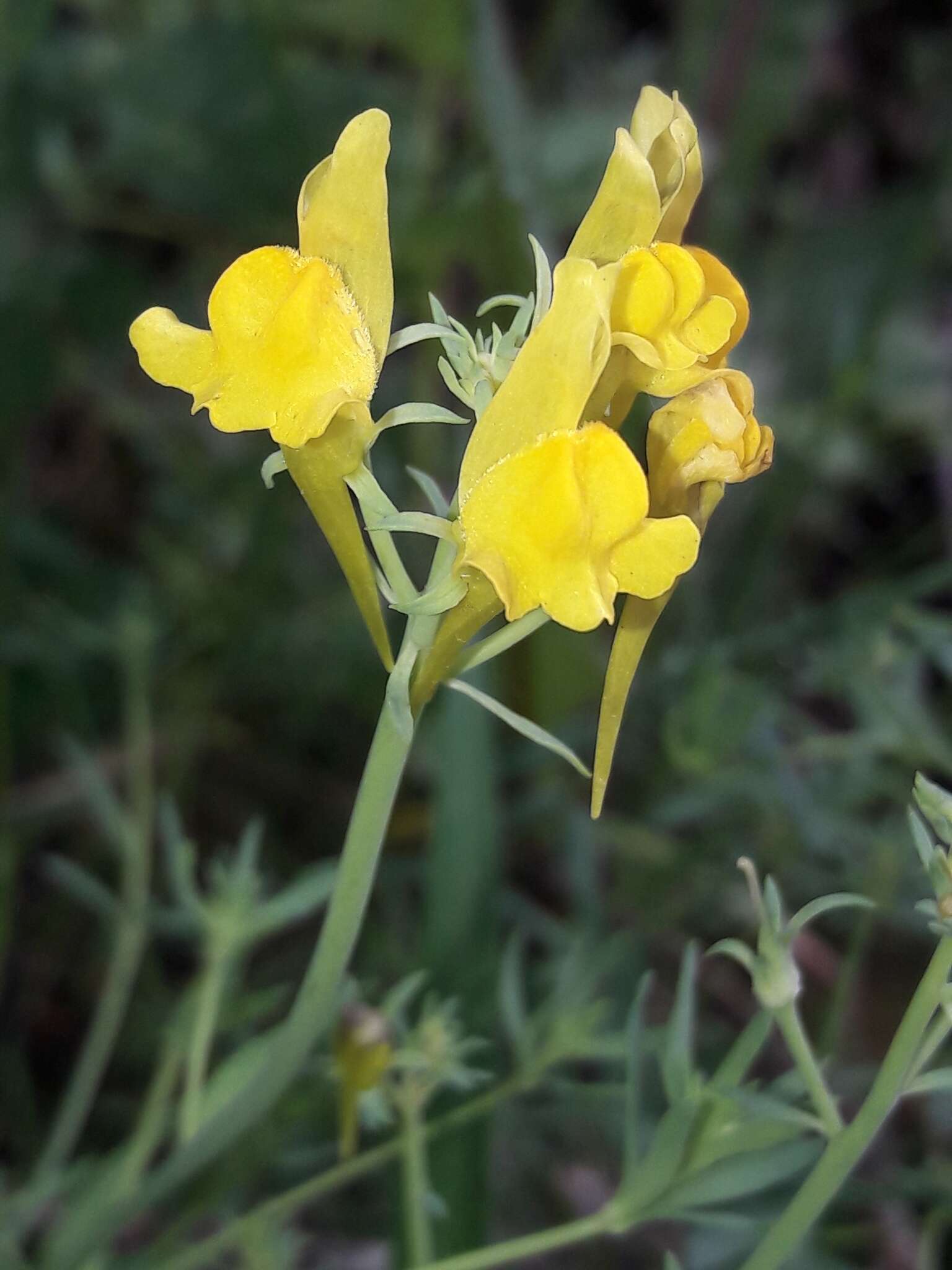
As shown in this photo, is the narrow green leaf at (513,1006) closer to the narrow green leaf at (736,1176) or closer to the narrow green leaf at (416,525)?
the narrow green leaf at (736,1176)

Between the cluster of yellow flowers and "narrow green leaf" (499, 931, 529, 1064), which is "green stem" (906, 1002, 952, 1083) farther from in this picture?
"narrow green leaf" (499, 931, 529, 1064)

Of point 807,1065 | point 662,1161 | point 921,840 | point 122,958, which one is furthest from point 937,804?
point 122,958

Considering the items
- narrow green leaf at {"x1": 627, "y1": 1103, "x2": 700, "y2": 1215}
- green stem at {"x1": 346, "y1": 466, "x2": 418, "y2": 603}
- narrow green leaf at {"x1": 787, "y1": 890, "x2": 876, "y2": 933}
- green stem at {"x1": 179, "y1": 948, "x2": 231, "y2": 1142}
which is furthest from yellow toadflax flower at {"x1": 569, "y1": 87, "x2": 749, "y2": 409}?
green stem at {"x1": 179, "y1": 948, "x2": 231, "y2": 1142}

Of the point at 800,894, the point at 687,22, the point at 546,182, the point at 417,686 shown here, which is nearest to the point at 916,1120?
the point at 800,894

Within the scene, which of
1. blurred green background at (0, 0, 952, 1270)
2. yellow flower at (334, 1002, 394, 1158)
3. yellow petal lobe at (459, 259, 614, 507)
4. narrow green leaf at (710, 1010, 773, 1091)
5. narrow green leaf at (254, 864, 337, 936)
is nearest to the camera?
yellow petal lobe at (459, 259, 614, 507)

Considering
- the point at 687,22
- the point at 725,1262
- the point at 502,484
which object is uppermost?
the point at 687,22

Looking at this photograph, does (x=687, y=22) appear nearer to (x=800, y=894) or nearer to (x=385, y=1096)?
(x=800, y=894)
